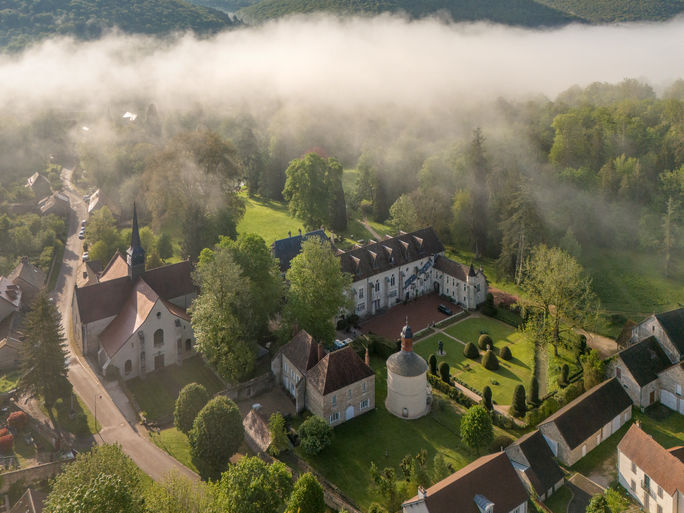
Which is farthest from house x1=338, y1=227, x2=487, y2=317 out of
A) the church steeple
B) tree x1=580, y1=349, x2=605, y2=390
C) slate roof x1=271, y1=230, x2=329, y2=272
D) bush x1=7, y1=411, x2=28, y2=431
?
bush x1=7, y1=411, x2=28, y2=431

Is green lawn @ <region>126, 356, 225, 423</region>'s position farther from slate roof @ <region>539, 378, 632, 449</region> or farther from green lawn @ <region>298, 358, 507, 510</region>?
slate roof @ <region>539, 378, 632, 449</region>

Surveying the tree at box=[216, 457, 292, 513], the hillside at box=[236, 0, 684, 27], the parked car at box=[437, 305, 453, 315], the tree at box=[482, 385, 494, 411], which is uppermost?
the hillside at box=[236, 0, 684, 27]

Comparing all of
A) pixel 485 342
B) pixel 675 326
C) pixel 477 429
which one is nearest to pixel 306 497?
pixel 477 429

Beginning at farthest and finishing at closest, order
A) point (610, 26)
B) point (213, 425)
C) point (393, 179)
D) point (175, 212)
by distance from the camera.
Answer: point (610, 26) → point (393, 179) → point (175, 212) → point (213, 425)

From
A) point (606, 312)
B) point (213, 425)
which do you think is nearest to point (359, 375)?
point (213, 425)

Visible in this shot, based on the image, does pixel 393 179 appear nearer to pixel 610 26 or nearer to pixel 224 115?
pixel 224 115
